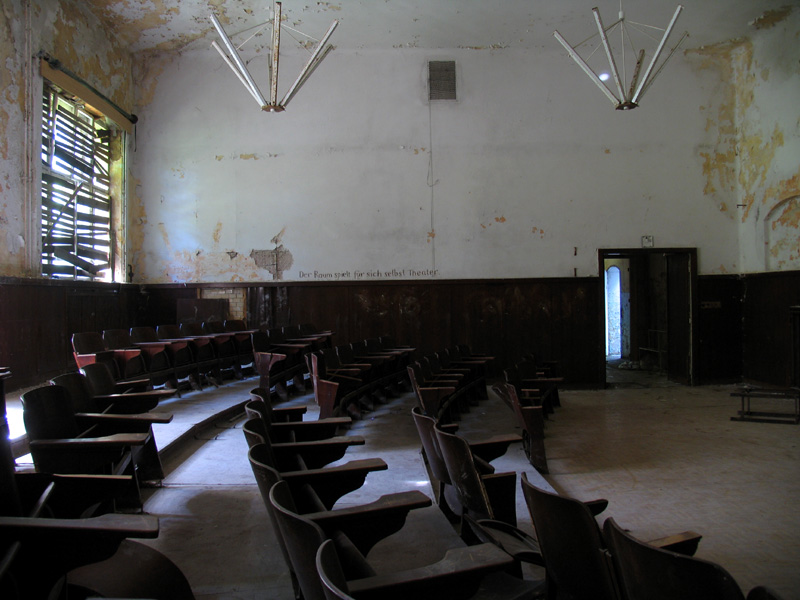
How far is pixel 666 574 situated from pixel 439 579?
550 millimetres

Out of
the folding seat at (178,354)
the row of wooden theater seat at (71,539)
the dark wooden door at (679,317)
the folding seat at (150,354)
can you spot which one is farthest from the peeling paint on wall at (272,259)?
the dark wooden door at (679,317)

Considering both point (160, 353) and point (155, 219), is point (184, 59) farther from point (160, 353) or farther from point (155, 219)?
point (160, 353)

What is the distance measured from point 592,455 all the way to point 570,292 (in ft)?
15.3

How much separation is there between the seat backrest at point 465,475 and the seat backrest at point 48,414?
6.01ft

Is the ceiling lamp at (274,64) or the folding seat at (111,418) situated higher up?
the ceiling lamp at (274,64)

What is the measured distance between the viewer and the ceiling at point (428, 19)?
7848 mm

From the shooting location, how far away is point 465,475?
2229 millimetres

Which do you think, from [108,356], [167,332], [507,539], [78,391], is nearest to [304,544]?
[507,539]

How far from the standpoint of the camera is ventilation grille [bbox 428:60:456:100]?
895 cm

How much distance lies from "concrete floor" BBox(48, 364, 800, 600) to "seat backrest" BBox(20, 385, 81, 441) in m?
0.67

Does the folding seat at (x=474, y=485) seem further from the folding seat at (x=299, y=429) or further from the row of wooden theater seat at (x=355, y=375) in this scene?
the row of wooden theater seat at (x=355, y=375)

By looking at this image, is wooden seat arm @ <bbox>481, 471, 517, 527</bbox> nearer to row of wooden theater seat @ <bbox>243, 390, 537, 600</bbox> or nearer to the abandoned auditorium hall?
row of wooden theater seat @ <bbox>243, 390, 537, 600</bbox>

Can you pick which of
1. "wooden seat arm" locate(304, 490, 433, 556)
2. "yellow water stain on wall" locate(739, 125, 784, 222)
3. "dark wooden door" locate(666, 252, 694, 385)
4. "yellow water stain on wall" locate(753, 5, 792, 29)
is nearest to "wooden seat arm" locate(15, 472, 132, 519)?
"wooden seat arm" locate(304, 490, 433, 556)

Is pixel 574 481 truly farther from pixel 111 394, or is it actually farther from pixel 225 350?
pixel 225 350
